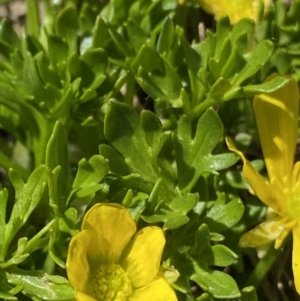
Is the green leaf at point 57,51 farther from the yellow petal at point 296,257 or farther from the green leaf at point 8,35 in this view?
the yellow petal at point 296,257

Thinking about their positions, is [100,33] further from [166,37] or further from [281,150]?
[281,150]

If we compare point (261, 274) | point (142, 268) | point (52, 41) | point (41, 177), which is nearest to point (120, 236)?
point (142, 268)

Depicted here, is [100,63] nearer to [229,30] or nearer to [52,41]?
[52,41]

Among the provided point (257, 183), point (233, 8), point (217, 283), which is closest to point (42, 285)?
point (217, 283)

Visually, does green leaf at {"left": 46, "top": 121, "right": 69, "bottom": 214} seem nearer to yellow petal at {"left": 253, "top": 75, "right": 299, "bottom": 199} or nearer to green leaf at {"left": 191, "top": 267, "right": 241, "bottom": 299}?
green leaf at {"left": 191, "top": 267, "right": 241, "bottom": 299}

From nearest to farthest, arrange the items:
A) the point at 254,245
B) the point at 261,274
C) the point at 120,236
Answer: the point at 120,236 < the point at 254,245 < the point at 261,274

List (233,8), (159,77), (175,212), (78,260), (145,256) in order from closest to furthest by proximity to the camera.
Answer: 1. (78,260)
2. (145,256)
3. (175,212)
4. (159,77)
5. (233,8)

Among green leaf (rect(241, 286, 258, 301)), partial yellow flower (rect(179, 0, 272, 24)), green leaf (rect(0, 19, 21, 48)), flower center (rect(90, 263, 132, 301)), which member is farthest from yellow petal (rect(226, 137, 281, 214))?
green leaf (rect(0, 19, 21, 48))
